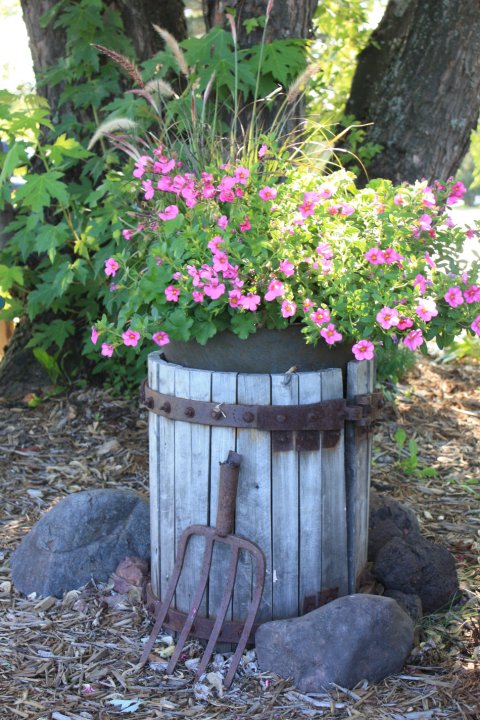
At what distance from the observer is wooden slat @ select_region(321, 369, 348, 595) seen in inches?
105

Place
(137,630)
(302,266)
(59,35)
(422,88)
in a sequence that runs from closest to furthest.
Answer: (302,266)
(137,630)
(422,88)
(59,35)

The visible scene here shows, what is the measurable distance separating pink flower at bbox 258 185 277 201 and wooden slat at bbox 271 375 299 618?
1.74ft

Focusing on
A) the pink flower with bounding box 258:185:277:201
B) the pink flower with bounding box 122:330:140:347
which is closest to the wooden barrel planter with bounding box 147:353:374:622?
the pink flower with bounding box 122:330:140:347

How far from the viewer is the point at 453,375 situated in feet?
19.3

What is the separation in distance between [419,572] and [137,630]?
0.97 metres

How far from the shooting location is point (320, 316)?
246cm

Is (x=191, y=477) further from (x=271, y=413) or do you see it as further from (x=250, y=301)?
(x=250, y=301)

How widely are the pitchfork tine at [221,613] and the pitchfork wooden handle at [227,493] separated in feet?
0.26

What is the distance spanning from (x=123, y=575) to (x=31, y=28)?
3341 millimetres

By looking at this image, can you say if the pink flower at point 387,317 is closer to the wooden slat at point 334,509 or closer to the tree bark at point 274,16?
the wooden slat at point 334,509

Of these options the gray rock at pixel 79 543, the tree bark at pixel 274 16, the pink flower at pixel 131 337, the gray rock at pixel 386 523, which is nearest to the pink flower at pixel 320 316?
the pink flower at pixel 131 337

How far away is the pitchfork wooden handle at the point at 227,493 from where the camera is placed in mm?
2569

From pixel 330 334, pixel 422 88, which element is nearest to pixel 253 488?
pixel 330 334

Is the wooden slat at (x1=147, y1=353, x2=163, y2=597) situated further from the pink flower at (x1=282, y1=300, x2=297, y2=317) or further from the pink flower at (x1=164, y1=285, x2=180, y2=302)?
the pink flower at (x1=282, y1=300, x2=297, y2=317)
